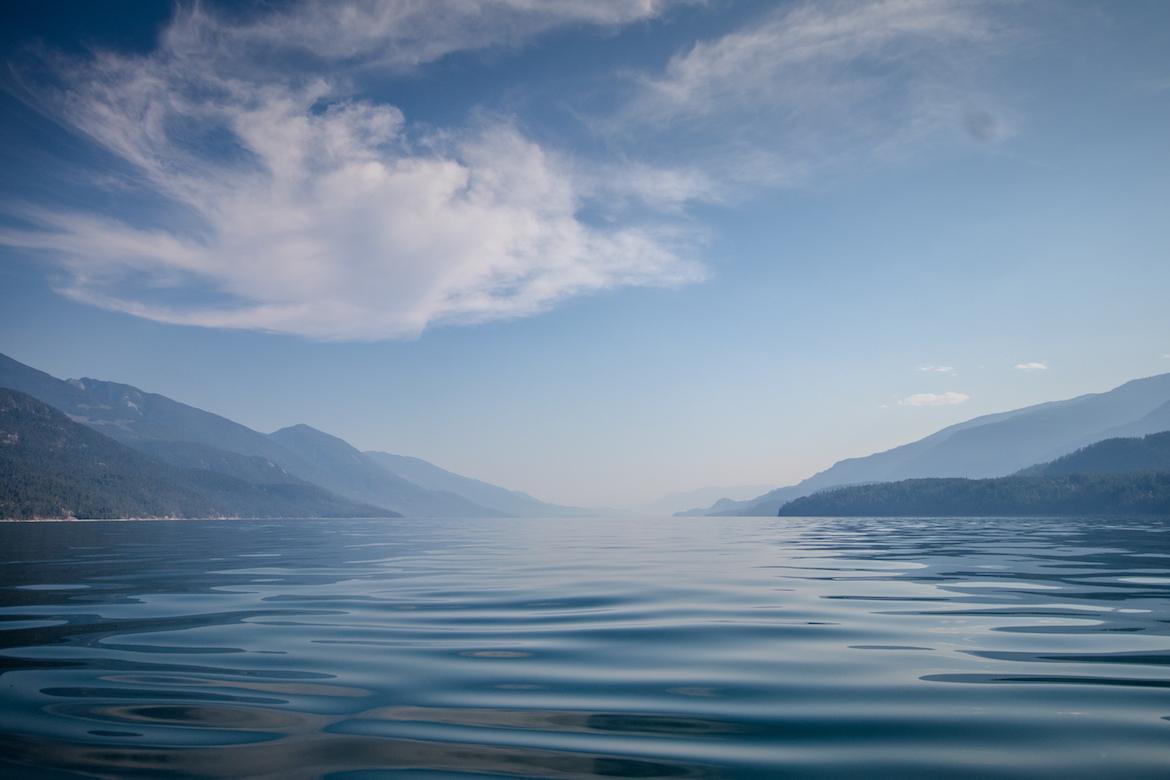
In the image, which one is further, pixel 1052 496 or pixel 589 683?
pixel 1052 496

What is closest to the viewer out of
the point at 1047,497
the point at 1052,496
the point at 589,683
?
the point at 589,683

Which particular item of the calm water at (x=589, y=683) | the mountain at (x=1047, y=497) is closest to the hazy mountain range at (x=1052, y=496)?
the mountain at (x=1047, y=497)

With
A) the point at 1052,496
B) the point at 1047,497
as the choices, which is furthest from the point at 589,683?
the point at 1047,497

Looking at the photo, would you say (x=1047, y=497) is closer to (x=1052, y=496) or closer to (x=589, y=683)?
(x=1052, y=496)

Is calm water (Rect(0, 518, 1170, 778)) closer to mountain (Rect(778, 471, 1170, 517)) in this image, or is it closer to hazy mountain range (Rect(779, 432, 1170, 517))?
mountain (Rect(778, 471, 1170, 517))

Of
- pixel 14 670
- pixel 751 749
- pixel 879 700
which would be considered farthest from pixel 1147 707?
pixel 14 670

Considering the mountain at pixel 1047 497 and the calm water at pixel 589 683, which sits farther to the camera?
the mountain at pixel 1047 497

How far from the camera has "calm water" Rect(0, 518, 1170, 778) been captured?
621cm

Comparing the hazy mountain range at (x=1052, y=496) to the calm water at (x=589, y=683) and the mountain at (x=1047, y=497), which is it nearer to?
the mountain at (x=1047, y=497)

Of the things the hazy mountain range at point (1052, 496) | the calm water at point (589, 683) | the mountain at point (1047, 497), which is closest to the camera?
the calm water at point (589, 683)

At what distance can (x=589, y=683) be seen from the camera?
905 cm

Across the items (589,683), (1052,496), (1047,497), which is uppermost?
(589,683)

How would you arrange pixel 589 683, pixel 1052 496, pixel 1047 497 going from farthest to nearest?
pixel 1047 497 → pixel 1052 496 → pixel 589 683

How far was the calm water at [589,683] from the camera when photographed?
621 centimetres
